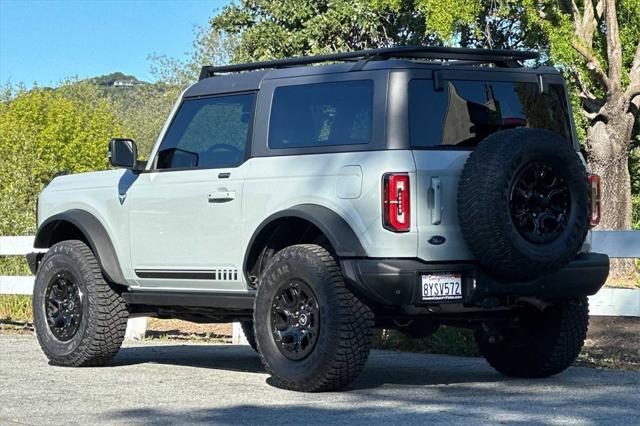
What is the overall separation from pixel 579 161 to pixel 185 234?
2.83 meters

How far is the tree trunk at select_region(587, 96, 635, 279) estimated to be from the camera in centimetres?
3155

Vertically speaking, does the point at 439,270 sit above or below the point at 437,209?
below

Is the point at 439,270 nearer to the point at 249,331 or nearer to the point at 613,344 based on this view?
the point at 249,331

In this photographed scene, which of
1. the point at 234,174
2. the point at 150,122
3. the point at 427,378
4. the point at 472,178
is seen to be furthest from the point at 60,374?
the point at 150,122

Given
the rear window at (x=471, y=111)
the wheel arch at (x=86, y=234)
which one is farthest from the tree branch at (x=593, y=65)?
the rear window at (x=471, y=111)

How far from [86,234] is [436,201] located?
3.39 m

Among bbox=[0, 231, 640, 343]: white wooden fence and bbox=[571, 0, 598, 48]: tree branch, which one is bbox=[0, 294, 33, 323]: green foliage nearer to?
bbox=[0, 231, 640, 343]: white wooden fence

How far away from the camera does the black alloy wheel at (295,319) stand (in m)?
8.71

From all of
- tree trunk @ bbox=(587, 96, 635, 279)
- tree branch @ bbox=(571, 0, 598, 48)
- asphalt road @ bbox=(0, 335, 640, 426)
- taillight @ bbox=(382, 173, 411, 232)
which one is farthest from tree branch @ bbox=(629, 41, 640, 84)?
taillight @ bbox=(382, 173, 411, 232)

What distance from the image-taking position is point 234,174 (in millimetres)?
9453

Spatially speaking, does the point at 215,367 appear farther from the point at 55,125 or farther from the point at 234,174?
the point at 55,125

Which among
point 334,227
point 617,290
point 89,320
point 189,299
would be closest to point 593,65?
point 617,290

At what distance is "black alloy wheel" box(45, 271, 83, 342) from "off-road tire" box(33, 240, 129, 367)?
0.05 metres

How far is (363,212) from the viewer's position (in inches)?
332
